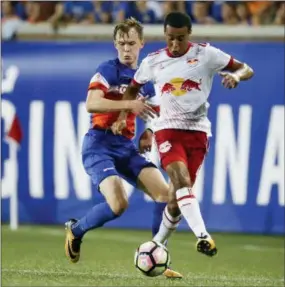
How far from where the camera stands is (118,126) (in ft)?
33.0

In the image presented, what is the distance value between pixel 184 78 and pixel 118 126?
29.6 inches

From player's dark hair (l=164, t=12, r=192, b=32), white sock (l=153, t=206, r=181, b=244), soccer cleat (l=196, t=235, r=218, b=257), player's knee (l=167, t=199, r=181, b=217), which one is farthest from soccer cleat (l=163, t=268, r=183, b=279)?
player's dark hair (l=164, t=12, r=192, b=32)

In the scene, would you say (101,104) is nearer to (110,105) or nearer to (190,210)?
(110,105)

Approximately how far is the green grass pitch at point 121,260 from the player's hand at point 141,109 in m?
1.42

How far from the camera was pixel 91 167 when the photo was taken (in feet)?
34.4

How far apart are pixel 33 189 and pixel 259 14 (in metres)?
3.95

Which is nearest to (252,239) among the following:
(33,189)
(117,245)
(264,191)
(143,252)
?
(264,191)

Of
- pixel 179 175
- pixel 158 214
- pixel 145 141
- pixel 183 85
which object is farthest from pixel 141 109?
pixel 158 214

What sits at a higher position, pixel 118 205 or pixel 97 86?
pixel 97 86

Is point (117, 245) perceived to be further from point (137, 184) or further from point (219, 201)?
point (137, 184)

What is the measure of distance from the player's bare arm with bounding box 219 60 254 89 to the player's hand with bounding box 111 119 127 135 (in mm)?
1011

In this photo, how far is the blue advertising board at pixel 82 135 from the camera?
14.8 meters

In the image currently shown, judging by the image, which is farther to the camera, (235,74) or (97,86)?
(97,86)

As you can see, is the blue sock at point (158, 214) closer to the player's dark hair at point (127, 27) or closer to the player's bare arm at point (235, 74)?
the player's bare arm at point (235, 74)
